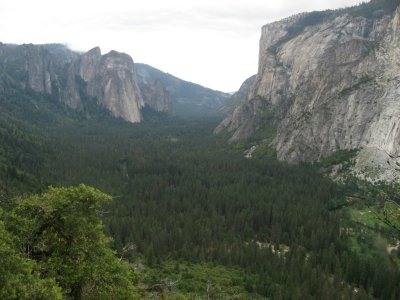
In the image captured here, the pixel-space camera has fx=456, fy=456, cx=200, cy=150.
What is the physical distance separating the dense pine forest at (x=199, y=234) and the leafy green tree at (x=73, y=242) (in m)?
0.09

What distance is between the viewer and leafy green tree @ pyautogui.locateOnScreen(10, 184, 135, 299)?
34.4 m

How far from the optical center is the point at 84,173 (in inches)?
7407

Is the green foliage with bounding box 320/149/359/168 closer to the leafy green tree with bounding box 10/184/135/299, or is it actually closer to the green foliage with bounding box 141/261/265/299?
the green foliage with bounding box 141/261/265/299

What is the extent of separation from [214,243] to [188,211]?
26.3 meters

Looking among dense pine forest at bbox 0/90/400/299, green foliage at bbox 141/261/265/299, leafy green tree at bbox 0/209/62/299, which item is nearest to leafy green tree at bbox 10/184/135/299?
dense pine forest at bbox 0/90/400/299

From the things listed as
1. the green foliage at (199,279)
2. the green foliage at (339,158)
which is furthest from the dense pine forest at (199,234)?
the green foliage at (339,158)

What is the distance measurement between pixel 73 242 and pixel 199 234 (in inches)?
3513

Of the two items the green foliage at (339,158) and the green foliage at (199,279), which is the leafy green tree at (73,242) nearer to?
the green foliage at (199,279)

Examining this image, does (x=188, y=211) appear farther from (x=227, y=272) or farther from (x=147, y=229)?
(x=227, y=272)

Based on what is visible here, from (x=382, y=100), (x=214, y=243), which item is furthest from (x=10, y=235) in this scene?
(x=382, y=100)

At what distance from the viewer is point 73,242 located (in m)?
36.1

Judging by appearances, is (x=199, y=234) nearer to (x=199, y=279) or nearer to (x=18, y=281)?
(x=199, y=279)

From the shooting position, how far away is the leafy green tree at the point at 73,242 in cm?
3438

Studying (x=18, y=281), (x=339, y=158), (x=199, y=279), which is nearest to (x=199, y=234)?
(x=199, y=279)
